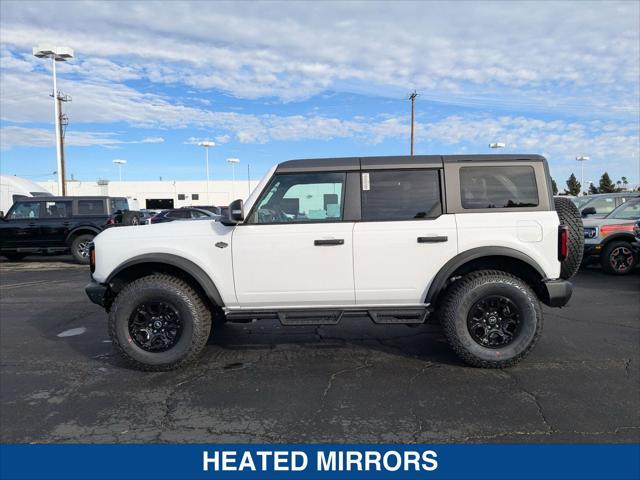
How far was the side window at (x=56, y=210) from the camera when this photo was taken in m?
13.0

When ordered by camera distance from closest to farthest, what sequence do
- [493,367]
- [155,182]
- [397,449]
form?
1. [397,449]
2. [493,367]
3. [155,182]

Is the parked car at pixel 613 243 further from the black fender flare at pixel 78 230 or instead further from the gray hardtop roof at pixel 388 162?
the black fender flare at pixel 78 230

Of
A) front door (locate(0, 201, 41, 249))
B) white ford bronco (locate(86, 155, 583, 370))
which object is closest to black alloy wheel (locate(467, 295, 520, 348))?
white ford bronco (locate(86, 155, 583, 370))

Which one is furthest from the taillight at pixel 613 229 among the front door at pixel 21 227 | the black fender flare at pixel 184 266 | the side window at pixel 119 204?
the front door at pixel 21 227

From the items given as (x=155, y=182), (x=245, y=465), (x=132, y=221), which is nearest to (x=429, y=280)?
(x=245, y=465)

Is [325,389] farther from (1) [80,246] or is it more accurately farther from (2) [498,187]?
(1) [80,246]

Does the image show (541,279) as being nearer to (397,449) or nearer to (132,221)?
(397,449)

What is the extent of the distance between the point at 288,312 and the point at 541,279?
235 centimetres

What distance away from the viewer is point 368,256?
408cm

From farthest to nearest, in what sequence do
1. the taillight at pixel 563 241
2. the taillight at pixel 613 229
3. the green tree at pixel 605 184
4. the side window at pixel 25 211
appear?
the green tree at pixel 605 184 < the side window at pixel 25 211 < the taillight at pixel 613 229 < the taillight at pixel 563 241

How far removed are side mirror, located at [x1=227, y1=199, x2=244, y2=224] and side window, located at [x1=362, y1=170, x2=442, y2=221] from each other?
1.13 metres

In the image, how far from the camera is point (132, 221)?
1215cm

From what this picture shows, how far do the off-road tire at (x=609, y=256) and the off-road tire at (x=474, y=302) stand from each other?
257 inches

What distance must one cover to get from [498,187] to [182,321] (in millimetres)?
3184
